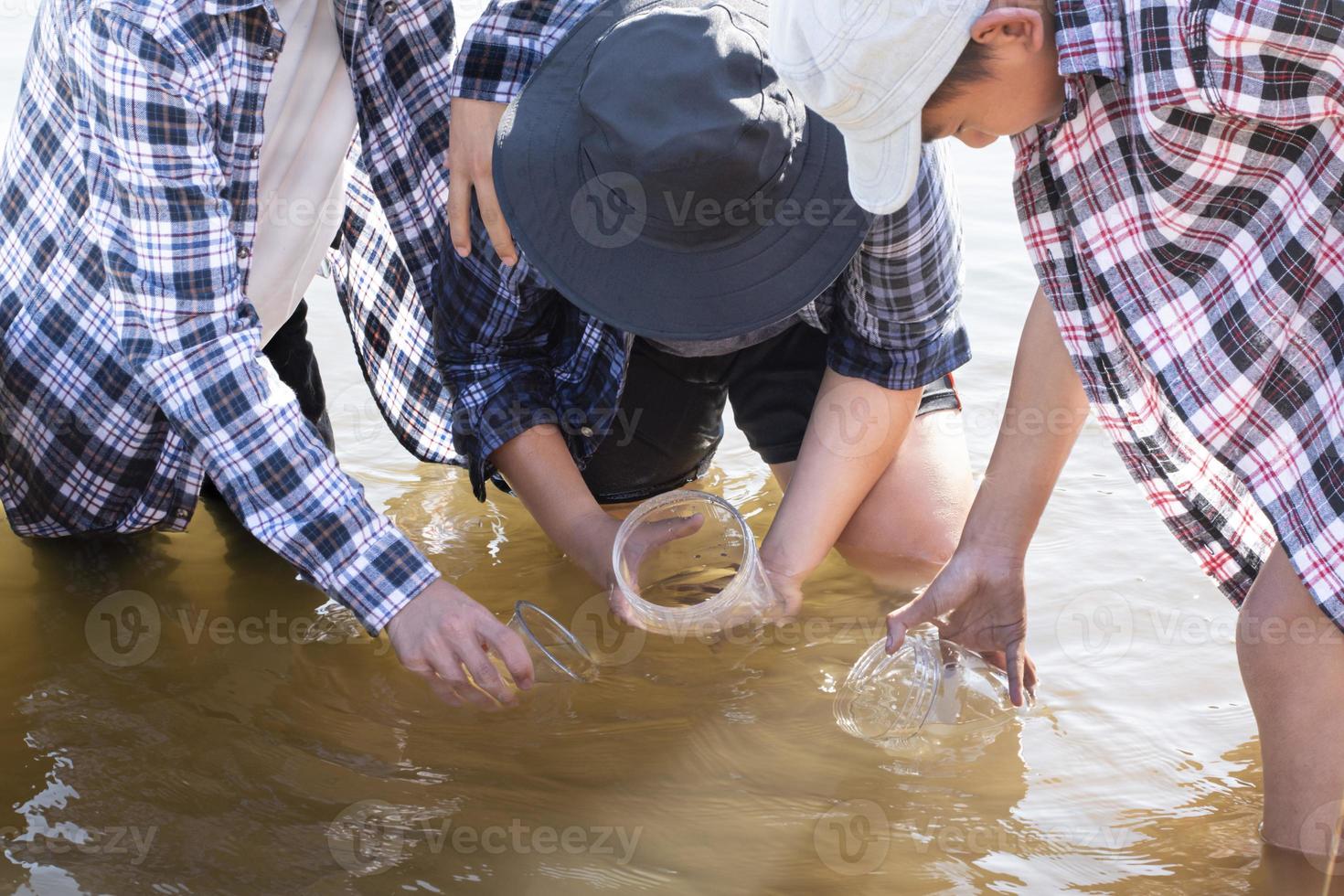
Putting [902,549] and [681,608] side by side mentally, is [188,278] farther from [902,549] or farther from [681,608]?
[902,549]

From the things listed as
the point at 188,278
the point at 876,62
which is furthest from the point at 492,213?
the point at 876,62

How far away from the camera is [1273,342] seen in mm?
1547

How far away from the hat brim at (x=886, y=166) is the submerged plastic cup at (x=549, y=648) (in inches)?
28.9

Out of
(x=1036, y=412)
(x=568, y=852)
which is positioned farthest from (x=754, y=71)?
(x=568, y=852)

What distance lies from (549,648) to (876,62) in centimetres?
102

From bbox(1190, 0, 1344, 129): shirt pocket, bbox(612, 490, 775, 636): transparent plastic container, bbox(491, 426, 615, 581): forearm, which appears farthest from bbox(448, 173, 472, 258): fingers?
bbox(1190, 0, 1344, 129): shirt pocket

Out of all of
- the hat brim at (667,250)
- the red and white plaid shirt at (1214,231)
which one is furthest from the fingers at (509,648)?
the red and white plaid shirt at (1214,231)

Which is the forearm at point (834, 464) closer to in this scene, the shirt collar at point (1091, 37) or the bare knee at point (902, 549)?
the bare knee at point (902, 549)

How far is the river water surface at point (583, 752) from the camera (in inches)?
67.0

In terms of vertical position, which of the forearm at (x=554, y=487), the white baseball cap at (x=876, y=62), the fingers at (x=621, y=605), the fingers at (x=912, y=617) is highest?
the white baseball cap at (x=876, y=62)

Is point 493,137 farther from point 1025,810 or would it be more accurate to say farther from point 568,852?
point 1025,810

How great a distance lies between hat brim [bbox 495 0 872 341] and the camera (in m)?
1.88

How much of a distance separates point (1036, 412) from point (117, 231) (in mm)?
1277

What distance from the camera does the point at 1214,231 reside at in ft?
5.12
